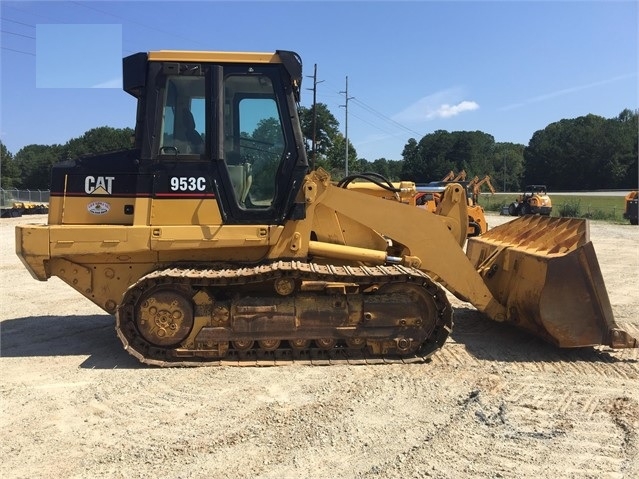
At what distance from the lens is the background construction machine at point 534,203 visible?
1411 inches

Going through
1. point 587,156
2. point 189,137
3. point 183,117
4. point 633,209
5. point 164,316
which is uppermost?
point 587,156

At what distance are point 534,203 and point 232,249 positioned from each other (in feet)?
114

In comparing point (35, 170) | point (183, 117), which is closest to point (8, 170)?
point (35, 170)

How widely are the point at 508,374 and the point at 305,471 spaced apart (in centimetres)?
258

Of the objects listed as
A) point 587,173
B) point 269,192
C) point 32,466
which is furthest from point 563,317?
point 587,173

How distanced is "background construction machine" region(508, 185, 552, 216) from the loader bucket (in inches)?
1252

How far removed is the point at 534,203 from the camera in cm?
3619

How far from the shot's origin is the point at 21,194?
1917 inches

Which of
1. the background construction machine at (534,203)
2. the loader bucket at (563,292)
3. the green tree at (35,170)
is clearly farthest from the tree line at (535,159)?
the loader bucket at (563,292)

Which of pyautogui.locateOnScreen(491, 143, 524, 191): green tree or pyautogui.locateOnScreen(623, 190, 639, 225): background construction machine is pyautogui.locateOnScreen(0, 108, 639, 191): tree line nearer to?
pyautogui.locateOnScreen(491, 143, 524, 191): green tree

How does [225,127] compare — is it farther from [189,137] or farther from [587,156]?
[587,156]

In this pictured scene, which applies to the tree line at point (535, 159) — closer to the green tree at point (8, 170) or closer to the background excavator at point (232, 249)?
the green tree at point (8, 170)

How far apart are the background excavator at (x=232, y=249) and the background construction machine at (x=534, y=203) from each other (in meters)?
32.9

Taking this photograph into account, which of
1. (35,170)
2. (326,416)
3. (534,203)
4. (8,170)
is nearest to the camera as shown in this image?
(326,416)
